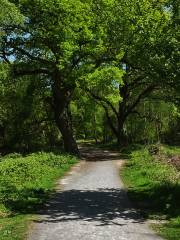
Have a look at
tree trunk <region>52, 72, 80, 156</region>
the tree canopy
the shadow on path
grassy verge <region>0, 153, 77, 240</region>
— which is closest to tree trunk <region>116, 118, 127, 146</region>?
the tree canopy

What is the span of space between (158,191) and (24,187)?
5838 mm

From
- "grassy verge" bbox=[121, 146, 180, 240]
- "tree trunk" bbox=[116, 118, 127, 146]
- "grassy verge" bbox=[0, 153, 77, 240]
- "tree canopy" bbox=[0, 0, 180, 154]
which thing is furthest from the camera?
"tree trunk" bbox=[116, 118, 127, 146]

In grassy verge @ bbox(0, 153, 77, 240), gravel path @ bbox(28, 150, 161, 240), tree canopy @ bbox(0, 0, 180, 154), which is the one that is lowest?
gravel path @ bbox(28, 150, 161, 240)

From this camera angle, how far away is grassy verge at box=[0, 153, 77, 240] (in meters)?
14.9

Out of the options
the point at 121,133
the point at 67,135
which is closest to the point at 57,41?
the point at 67,135

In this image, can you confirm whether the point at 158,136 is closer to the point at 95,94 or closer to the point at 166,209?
the point at 95,94

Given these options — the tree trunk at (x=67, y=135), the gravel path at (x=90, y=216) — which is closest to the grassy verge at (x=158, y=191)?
the gravel path at (x=90, y=216)

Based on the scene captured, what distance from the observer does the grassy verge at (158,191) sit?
1571cm

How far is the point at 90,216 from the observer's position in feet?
53.8

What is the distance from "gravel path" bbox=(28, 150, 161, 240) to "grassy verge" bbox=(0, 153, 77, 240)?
0.50 metres

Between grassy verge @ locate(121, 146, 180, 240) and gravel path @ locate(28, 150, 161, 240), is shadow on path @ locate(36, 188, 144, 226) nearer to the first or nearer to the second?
gravel path @ locate(28, 150, 161, 240)

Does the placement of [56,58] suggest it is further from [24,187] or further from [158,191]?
[158,191]

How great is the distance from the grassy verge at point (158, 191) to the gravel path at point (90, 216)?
508 mm

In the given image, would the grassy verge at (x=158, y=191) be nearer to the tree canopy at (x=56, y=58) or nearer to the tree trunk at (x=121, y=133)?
the tree canopy at (x=56, y=58)
